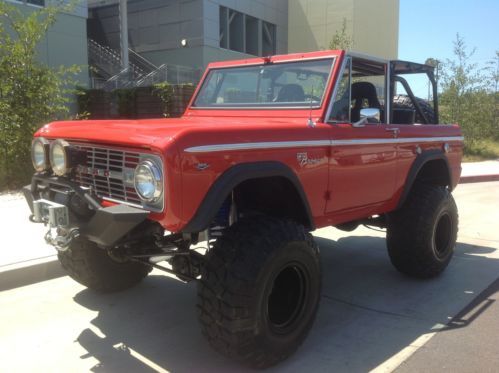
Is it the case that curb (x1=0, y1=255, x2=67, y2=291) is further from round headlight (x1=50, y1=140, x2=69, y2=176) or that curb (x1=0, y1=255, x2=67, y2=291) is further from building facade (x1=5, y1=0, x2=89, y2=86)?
building facade (x1=5, y1=0, x2=89, y2=86)

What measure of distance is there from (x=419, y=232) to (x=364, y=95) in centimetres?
137

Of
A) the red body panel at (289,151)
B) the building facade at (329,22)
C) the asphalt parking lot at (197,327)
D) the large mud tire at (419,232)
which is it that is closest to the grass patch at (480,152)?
the building facade at (329,22)

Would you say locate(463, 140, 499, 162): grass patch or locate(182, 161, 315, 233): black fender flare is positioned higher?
locate(182, 161, 315, 233): black fender flare

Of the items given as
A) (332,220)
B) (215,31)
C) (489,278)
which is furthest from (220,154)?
(215,31)

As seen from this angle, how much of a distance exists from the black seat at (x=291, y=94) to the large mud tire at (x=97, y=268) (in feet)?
6.13

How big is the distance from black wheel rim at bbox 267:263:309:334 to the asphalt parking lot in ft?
0.83

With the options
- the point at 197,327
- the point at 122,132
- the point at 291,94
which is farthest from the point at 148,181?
the point at 291,94

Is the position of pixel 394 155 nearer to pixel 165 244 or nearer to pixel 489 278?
pixel 489 278

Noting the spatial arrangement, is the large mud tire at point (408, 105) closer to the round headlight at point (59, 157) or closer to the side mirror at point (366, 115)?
the side mirror at point (366, 115)

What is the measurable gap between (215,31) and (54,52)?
28.8 feet

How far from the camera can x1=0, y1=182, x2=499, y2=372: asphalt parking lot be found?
10.2ft

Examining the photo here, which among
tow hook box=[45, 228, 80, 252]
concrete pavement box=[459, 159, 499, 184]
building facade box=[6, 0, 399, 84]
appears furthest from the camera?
building facade box=[6, 0, 399, 84]

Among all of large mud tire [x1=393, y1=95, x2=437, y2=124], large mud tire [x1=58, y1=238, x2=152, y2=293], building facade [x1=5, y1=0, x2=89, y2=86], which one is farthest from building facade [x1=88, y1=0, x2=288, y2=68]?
large mud tire [x1=58, y1=238, x2=152, y2=293]

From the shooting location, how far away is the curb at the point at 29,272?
435cm
